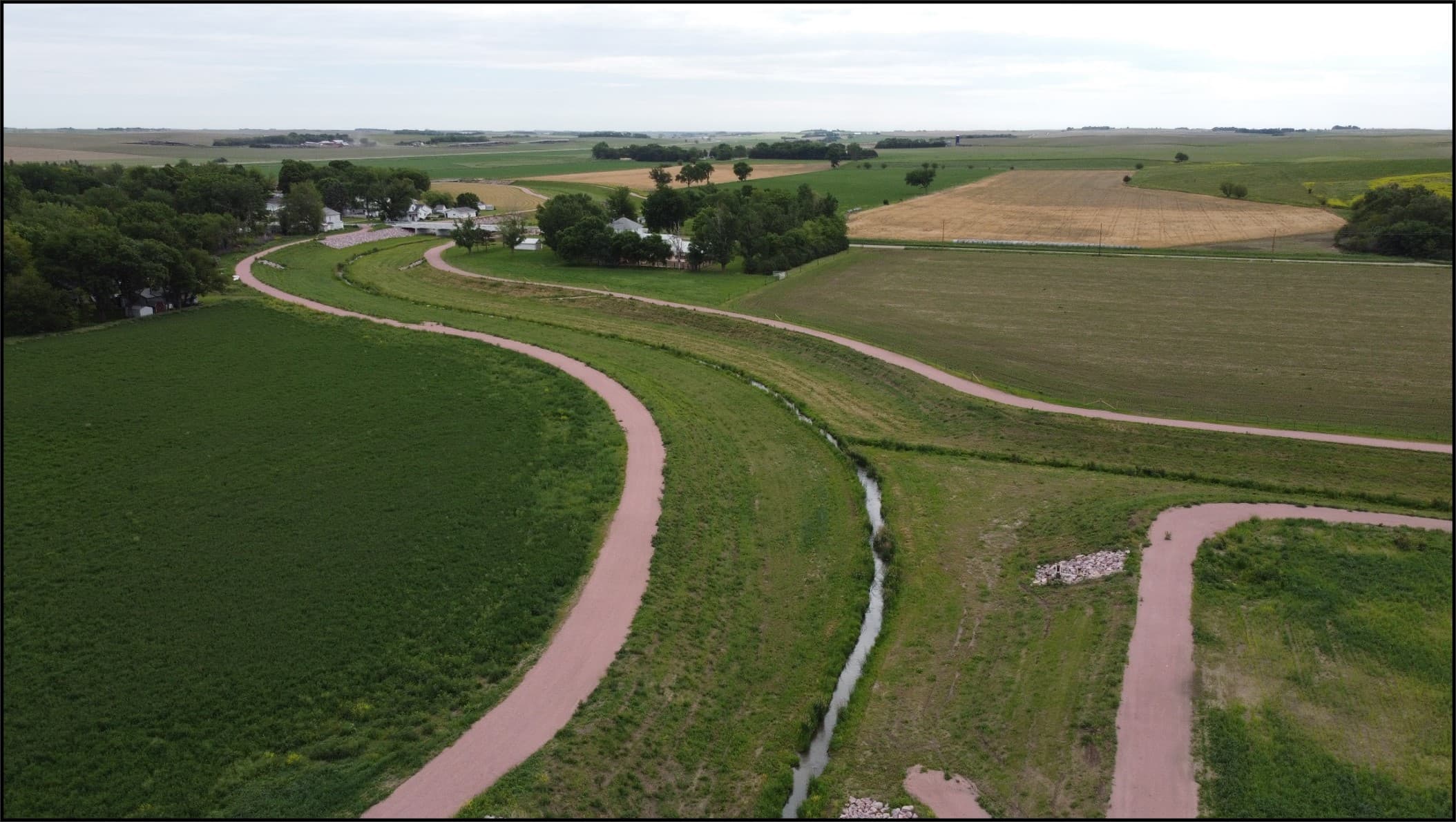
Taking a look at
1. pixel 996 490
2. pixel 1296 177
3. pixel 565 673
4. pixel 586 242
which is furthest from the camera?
pixel 1296 177

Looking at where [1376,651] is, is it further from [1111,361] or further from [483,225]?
[483,225]

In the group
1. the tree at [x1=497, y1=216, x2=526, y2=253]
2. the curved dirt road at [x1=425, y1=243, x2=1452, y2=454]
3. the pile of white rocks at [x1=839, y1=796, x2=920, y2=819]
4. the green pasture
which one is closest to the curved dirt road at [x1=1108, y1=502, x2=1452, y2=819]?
the green pasture

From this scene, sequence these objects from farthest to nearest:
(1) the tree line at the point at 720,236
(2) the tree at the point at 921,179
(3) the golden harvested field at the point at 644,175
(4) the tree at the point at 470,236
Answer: (3) the golden harvested field at the point at 644,175, (2) the tree at the point at 921,179, (4) the tree at the point at 470,236, (1) the tree line at the point at 720,236

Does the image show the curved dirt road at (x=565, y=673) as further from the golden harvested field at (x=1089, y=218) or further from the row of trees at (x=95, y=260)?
the golden harvested field at (x=1089, y=218)

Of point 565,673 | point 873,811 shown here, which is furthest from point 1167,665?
point 565,673

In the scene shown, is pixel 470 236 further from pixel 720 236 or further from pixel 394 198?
pixel 394 198

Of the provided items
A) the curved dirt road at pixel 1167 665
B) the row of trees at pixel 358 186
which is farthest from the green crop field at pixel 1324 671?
the row of trees at pixel 358 186

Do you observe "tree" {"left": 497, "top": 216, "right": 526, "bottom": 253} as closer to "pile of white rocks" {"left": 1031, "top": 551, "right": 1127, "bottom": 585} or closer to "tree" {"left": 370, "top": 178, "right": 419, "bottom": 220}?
"tree" {"left": 370, "top": 178, "right": 419, "bottom": 220}
